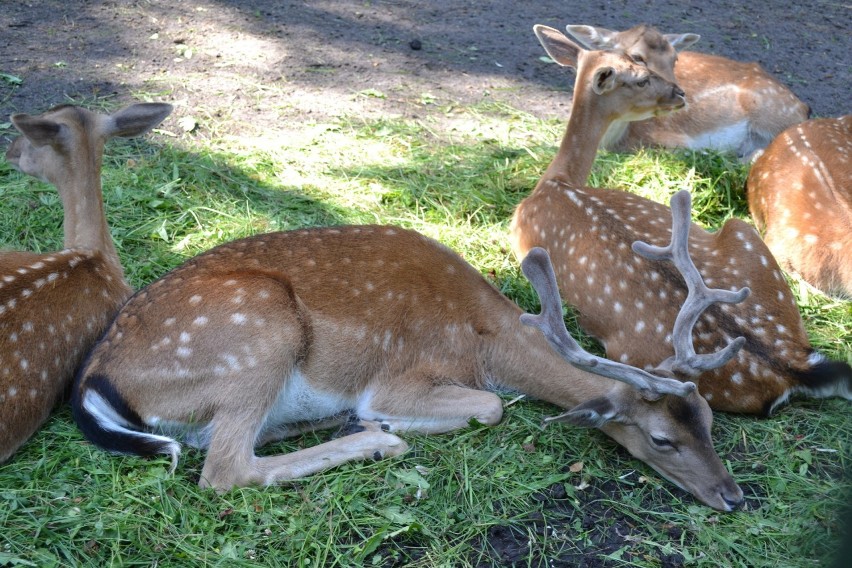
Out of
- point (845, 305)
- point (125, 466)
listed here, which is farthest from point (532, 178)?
point (125, 466)

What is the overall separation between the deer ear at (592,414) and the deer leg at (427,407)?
431 millimetres

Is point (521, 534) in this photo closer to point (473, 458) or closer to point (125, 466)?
point (473, 458)

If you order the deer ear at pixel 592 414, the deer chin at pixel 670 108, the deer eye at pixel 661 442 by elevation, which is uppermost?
the deer chin at pixel 670 108

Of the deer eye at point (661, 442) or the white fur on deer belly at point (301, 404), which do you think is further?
the white fur on deer belly at point (301, 404)

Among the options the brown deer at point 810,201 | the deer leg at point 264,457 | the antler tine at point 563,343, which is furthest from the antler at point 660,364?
the brown deer at point 810,201

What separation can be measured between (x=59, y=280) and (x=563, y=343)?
203 centimetres

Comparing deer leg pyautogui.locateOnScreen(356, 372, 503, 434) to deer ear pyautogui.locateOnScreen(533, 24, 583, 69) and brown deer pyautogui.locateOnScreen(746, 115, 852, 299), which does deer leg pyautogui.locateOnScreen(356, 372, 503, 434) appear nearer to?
brown deer pyautogui.locateOnScreen(746, 115, 852, 299)

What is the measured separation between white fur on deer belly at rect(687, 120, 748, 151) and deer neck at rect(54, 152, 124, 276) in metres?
4.05

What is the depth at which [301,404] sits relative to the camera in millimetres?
3729

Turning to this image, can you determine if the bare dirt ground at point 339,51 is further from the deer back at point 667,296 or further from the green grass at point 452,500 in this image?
the deer back at point 667,296

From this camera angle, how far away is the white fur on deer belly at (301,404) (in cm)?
365

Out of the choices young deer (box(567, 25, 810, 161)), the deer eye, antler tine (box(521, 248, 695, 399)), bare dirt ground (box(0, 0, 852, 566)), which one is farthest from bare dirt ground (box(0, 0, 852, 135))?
the deer eye

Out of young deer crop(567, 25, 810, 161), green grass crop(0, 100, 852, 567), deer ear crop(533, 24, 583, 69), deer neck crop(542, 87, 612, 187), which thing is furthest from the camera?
young deer crop(567, 25, 810, 161)

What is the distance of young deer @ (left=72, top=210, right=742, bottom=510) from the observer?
3383 mm
